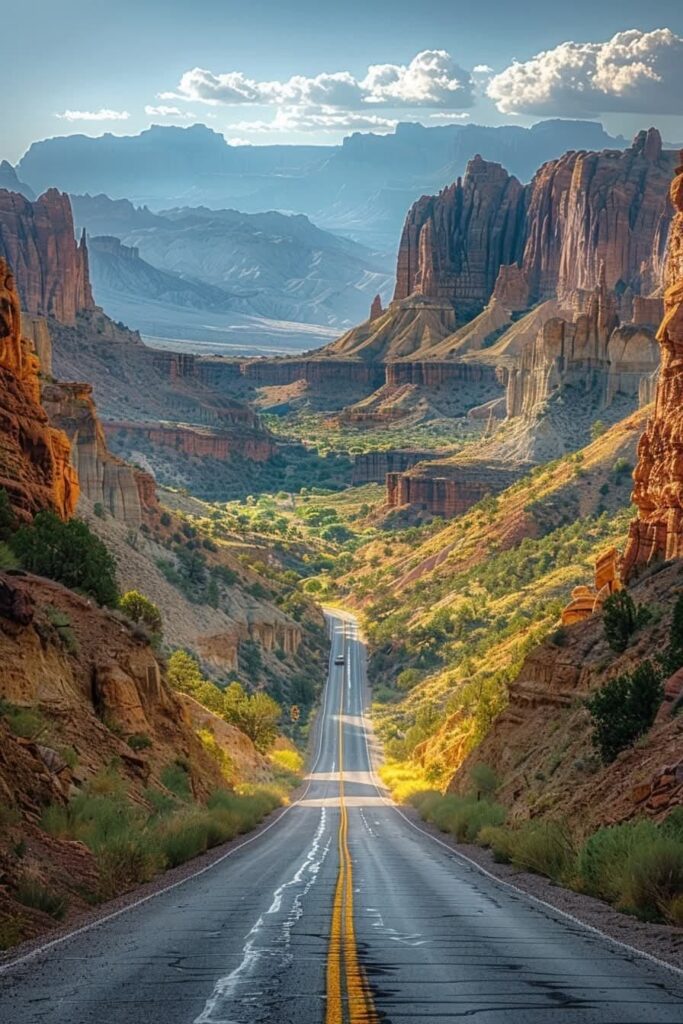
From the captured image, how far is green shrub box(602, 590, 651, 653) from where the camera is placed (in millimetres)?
40441

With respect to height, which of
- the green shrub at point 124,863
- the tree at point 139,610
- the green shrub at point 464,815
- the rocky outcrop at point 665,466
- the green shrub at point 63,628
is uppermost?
the rocky outcrop at point 665,466

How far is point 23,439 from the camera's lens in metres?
49.7

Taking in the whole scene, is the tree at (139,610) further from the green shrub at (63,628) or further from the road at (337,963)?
the road at (337,963)

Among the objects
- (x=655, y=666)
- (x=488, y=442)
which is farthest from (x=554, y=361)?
(x=655, y=666)

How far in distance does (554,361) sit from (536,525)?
4424 centimetres

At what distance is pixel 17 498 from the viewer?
47.4 m

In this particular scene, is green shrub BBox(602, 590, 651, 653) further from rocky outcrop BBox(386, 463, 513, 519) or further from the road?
rocky outcrop BBox(386, 463, 513, 519)

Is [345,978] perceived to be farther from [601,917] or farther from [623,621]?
[623,621]

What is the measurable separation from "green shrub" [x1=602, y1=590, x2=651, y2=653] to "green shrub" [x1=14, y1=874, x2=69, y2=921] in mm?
21243

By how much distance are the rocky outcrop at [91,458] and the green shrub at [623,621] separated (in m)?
39.5

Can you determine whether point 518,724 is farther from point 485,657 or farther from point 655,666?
point 485,657

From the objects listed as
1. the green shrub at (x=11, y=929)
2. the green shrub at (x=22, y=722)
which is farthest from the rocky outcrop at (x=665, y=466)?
the green shrub at (x=11, y=929)

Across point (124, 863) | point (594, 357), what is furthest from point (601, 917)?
point (594, 357)

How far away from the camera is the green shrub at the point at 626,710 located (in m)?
31.7
